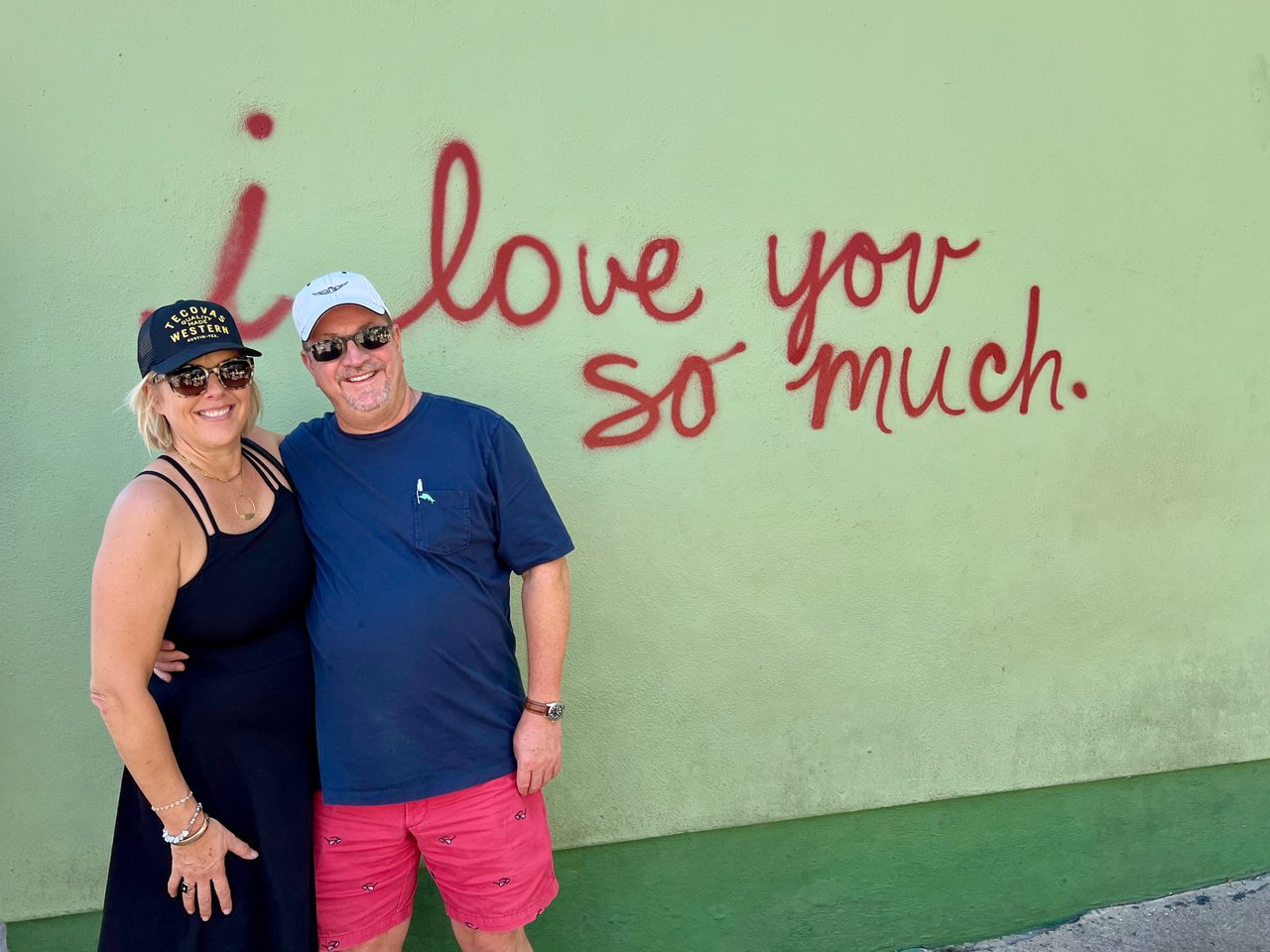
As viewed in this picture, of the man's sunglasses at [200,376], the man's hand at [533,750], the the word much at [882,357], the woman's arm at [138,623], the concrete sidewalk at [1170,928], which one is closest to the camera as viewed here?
the woman's arm at [138,623]

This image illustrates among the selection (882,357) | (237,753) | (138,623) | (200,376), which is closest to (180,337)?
(200,376)

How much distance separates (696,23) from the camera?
2748mm

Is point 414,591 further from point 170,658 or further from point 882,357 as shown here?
point 882,357

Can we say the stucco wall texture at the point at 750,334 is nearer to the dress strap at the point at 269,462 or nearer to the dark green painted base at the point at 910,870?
the dark green painted base at the point at 910,870

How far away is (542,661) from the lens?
2.29 metres

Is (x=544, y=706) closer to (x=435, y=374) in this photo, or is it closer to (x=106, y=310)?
(x=435, y=374)

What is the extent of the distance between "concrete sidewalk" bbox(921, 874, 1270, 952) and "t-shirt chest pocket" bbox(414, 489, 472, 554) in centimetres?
207

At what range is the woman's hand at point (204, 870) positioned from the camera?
203 cm

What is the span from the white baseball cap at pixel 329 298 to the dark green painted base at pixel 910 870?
155cm

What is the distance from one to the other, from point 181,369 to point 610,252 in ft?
3.75

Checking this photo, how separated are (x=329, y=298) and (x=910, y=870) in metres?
2.28

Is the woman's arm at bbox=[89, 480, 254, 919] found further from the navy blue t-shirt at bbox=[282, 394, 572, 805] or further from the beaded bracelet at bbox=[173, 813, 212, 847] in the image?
the navy blue t-shirt at bbox=[282, 394, 572, 805]

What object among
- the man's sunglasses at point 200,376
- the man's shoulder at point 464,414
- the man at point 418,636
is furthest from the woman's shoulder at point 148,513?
the man's shoulder at point 464,414

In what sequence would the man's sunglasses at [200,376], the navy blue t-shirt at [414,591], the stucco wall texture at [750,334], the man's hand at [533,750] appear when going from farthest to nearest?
the stucco wall texture at [750,334] < the man's hand at [533,750] < the navy blue t-shirt at [414,591] < the man's sunglasses at [200,376]
